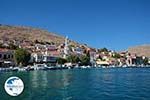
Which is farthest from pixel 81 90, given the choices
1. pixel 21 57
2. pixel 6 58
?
pixel 6 58

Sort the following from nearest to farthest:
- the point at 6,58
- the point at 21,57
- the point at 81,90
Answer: the point at 81,90 → the point at 21,57 → the point at 6,58

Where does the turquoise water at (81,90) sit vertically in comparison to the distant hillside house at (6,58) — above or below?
below

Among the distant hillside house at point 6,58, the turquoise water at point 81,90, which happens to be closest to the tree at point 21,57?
the distant hillside house at point 6,58

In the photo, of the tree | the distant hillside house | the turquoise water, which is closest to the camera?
the turquoise water

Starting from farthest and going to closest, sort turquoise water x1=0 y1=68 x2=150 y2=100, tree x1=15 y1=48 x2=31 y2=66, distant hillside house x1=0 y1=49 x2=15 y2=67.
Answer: distant hillside house x1=0 y1=49 x2=15 y2=67 → tree x1=15 y1=48 x2=31 y2=66 → turquoise water x1=0 y1=68 x2=150 y2=100

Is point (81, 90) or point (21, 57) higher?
point (21, 57)

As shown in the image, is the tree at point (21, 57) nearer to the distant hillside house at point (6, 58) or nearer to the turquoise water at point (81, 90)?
the distant hillside house at point (6, 58)

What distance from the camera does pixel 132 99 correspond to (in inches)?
1325

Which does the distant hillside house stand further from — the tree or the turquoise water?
the turquoise water

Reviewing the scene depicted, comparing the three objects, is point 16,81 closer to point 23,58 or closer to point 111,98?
point 111,98

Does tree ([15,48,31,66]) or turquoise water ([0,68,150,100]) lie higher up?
tree ([15,48,31,66])

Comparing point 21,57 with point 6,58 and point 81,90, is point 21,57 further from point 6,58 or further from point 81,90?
point 81,90

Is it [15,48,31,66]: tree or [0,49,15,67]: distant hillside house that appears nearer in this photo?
[15,48,31,66]: tree

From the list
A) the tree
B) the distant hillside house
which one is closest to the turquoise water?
the tree
